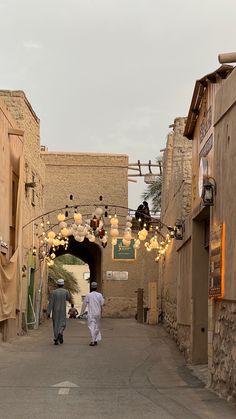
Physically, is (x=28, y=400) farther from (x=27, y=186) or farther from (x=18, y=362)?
(x=27, y=186)

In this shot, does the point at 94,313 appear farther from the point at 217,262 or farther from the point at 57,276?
the point at 57,276

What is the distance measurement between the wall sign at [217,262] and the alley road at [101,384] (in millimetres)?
1394

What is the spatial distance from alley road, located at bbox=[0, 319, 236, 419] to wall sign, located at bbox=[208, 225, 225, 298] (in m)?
1.39

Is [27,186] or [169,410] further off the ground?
[27,186]

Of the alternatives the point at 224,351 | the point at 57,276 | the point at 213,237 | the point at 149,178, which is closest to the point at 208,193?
the point at 213,237

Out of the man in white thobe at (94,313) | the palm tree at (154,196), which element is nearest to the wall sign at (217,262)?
the man in white thobe at (94,313)

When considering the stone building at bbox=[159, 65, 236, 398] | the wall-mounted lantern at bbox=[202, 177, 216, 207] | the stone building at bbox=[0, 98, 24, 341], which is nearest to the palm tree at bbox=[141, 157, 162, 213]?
the stone building at bbox=[0, 98, 24, 341]

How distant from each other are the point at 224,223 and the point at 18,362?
558cm

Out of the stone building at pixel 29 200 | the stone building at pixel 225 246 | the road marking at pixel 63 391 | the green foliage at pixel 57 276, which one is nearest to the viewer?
the stone building at pixel 225 246

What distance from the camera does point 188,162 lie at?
1842cm

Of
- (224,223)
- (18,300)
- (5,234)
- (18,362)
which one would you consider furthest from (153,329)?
(224,223)

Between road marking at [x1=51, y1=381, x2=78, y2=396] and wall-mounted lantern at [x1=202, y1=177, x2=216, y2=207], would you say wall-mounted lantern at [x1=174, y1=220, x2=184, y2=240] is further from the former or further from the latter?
road marking at [x1=51, y1=381, x2=78, y2=396]

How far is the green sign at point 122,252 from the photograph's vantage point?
3297 cm

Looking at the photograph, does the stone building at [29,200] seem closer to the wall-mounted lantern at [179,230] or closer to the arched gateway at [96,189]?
the wall-mounted lantern at [179,230]
